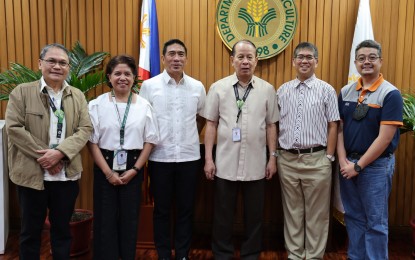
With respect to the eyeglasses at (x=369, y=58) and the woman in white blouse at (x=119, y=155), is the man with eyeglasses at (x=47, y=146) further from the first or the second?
the eyeglasses at (x=369, y=58)

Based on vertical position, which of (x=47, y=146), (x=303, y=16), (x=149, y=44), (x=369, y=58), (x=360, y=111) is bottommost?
(x=47, y=146)

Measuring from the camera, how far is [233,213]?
9.64ft

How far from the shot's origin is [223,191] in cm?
291

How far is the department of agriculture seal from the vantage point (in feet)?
11.7

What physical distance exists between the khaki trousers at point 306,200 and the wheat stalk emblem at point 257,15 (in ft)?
4.32

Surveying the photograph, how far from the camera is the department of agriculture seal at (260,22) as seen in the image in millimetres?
3578

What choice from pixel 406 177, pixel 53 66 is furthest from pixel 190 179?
pixel 406 177

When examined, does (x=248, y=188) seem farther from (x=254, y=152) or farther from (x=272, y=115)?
(x=272, y=115)

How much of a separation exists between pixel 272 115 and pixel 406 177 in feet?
5.80

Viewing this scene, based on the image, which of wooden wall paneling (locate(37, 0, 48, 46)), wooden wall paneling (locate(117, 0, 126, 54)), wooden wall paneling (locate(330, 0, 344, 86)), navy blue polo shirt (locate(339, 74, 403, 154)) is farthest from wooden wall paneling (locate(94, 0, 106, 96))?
navy blue polo shirt (locate(339, 74, 403, 154))

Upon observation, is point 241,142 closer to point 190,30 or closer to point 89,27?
point 190,30

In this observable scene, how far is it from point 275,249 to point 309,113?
1.38 meters

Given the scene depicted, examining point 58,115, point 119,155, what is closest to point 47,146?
point 58,115

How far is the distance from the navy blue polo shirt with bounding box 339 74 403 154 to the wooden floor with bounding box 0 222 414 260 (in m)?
1.15
